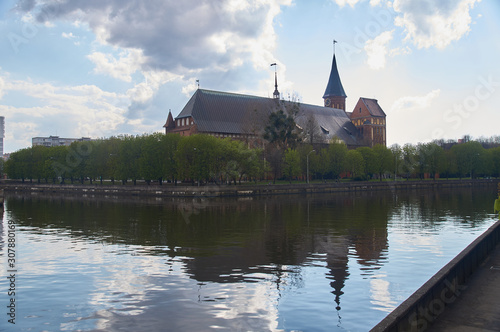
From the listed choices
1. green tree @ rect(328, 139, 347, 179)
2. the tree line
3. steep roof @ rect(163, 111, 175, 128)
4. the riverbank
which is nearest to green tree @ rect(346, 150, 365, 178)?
the tree line

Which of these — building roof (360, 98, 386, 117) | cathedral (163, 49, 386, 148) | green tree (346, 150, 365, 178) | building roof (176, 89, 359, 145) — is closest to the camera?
cathedral (163, 49, 386, 148)

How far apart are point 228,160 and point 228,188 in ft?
28.6

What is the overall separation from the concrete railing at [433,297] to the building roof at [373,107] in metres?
156

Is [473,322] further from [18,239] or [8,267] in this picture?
[18,239]

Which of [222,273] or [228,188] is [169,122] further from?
[222,273]

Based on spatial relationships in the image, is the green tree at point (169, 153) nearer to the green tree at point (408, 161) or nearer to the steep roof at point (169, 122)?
the steep roof at point (169, 122)

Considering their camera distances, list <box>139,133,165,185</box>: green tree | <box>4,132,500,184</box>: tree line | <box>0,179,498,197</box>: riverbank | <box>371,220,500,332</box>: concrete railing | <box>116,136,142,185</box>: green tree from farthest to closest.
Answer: <box>116,136,142,185</box>: green tree
<box>139,133,165,185</box>: green tree
<box>4,132,500,184</box>: tree line
<box>0,179,498,197</box>: riverbank
<box>371,220,500,332</box>: concrete railing

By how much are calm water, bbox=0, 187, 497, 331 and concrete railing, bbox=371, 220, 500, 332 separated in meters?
2.32

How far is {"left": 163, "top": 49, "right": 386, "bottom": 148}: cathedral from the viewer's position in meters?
115

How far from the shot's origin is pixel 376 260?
22.3 metres

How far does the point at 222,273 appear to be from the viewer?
64.7 ft

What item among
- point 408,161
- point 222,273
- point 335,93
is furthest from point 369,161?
point 222,273

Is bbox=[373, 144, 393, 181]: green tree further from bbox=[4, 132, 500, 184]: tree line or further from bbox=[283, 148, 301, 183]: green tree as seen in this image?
bbox=[283, 148, 301, 183]: green tree

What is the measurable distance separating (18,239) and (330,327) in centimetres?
2455
